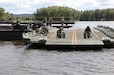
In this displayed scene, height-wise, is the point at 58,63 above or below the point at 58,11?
above

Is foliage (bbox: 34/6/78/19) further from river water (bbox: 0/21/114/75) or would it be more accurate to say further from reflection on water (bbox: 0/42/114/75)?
reflection on water (bbox: 0/42/114/75)

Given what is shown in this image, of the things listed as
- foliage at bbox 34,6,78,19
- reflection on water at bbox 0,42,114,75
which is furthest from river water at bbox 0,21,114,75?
foliage at bbox 34,6,78,19

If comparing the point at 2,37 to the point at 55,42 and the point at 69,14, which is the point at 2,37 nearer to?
the point at 55,42

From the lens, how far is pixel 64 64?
24.3 m

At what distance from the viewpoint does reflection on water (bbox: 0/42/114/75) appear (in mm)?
21688

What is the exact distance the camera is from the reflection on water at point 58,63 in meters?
21.7

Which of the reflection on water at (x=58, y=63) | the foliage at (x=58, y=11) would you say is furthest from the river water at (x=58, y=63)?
the foliage at (x=58, y=11)

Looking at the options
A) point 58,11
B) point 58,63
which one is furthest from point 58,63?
point 58,11

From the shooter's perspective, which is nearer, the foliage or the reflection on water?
the reflection on water

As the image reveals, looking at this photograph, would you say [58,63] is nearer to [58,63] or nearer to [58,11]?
[58,63]

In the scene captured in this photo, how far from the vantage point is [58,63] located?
24.9 metres

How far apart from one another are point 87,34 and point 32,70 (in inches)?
560

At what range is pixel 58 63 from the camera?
2488 centimetres

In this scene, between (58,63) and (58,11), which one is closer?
(58,63)
